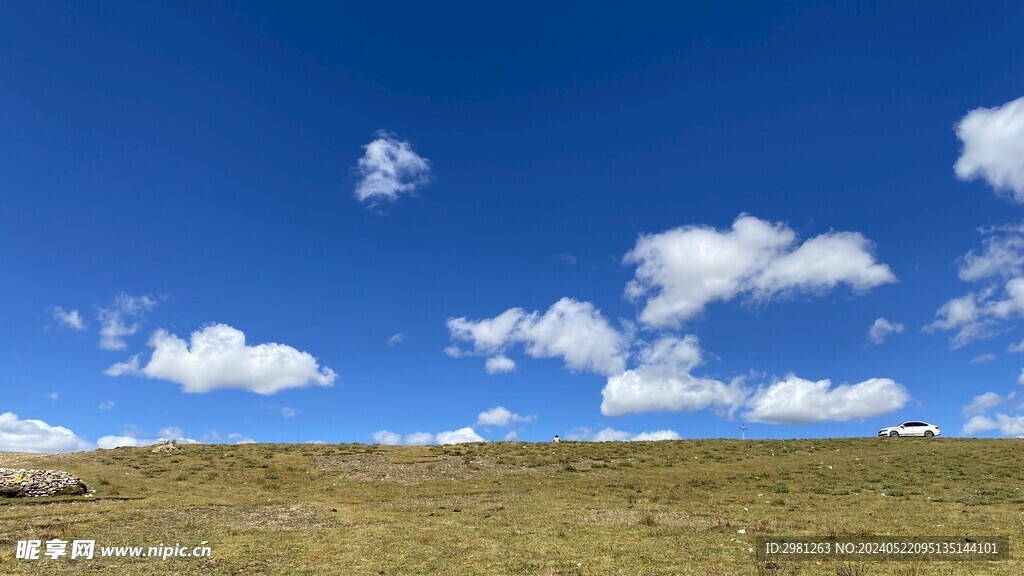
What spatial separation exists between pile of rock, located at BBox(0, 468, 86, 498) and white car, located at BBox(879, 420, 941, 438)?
75037 millimetres

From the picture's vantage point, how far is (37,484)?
102ft

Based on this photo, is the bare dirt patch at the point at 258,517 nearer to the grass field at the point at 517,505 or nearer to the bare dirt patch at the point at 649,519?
the grass field at the point at 517,505

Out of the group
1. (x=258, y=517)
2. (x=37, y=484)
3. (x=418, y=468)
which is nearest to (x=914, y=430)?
(x=418, y=468)

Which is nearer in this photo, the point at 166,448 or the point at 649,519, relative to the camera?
the point at 649,519

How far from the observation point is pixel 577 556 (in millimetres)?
17234

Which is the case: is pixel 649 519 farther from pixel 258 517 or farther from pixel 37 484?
pixel 37 484

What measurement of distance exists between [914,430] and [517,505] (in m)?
56.1

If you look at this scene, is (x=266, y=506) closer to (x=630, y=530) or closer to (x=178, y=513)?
(x=178, y=513)

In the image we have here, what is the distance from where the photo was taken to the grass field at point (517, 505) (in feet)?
54.9

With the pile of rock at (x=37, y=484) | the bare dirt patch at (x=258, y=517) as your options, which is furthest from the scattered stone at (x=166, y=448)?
the bare dirt patch at (x=258, y=517)

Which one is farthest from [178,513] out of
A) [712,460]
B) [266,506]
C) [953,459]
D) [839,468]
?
[953,459]

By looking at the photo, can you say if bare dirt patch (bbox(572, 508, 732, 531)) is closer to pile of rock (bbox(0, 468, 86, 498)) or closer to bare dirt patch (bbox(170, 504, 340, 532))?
bare dirt patch (bbox(170, 504, 340, 532))

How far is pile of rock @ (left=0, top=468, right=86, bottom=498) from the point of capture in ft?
99.6

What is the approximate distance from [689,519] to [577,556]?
9.03 m
